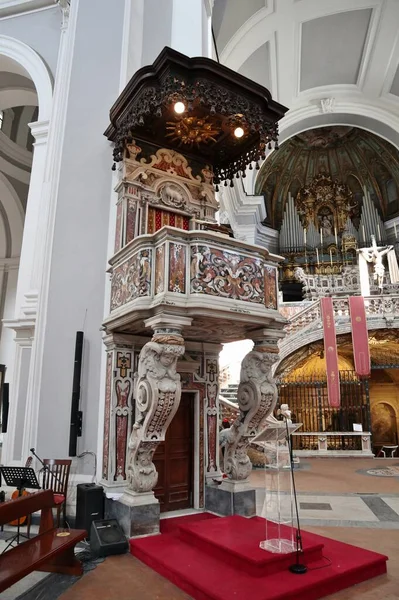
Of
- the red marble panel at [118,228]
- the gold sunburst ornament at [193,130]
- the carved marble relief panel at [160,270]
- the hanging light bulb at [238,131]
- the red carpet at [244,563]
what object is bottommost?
the red carpet at [244,563]

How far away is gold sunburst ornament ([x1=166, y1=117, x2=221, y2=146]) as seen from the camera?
6234 mm

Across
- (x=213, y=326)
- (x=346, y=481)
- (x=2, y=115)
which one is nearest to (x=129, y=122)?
(x=213, y=326)

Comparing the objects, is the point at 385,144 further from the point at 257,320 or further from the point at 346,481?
the point at 257,320

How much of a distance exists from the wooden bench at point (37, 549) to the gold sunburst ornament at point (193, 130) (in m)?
4.92

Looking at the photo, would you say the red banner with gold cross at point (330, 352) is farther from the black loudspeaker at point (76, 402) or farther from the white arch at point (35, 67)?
the white arch at point (35, 67)

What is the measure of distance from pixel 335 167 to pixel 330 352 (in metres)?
11.7

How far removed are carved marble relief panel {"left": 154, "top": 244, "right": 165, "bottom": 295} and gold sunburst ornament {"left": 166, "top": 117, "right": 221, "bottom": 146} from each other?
229cm

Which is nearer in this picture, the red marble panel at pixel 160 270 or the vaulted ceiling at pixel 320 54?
the red marble panel at pixel 160 270

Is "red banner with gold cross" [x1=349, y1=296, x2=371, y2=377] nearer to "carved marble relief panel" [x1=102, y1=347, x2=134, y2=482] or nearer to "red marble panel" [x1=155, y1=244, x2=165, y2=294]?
"carved marble relief panel" [x1=102, y1=347, x2=134, y2=482]

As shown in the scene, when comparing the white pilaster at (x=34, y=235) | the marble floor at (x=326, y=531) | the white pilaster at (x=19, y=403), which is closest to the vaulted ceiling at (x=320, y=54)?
the white pilaster at (x=34, y=235)

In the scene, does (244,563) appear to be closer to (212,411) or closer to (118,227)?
(212,411)

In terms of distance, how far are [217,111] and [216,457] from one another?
4.73 meters

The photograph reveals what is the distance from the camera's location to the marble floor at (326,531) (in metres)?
3.77

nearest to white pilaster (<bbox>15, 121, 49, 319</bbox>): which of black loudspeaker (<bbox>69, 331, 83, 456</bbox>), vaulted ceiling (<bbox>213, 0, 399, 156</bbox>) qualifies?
black loudspeaker (<bbox>69, 331, 83, 456</bbox>)
